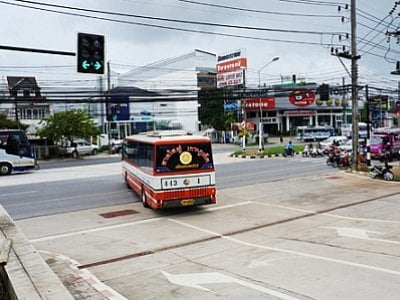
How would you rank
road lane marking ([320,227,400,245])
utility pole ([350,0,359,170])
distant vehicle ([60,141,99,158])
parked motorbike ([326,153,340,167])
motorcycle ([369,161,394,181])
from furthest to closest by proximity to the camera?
distant vehicle ([60,141,99,158]), parked motorbike ([326,153,340,167]), utility pole ([350,0,359,170]), motorcycle ([369,161,394,181]), road lane marking ([320,227,400,245])

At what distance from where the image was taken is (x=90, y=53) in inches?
485

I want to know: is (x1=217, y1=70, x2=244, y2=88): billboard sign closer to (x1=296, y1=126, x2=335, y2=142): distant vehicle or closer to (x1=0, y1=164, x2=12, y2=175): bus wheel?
(x1=0, y1=164, x2=12, y2=175): bus wheel

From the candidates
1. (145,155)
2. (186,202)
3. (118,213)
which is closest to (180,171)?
(186,202)

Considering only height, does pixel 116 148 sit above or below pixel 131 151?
below

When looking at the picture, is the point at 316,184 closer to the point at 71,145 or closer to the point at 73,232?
the point at 73,232

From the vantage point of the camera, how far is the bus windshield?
14742 millimetres

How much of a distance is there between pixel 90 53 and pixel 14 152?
20744 mm

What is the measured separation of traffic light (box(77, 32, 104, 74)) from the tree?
32864 millimetres

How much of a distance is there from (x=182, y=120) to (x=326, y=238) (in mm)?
60179

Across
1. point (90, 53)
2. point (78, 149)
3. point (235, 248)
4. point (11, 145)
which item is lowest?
point (235, 248)

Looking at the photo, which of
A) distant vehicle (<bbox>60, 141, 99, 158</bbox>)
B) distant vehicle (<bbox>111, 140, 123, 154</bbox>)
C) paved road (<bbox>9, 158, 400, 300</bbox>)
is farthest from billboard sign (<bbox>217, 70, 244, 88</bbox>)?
paved road (<bbox>9, 158, 400, 300</bbox>)

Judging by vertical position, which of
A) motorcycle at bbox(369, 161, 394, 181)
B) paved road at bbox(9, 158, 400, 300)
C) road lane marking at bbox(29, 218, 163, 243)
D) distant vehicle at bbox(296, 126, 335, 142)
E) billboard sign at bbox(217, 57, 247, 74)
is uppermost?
billboard sign at bbox(217, 57, 247, 74)

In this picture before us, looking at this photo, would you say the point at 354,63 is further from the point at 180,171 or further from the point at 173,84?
the point at 173,84

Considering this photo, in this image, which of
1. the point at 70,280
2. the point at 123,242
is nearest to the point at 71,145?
the point at 123,242
